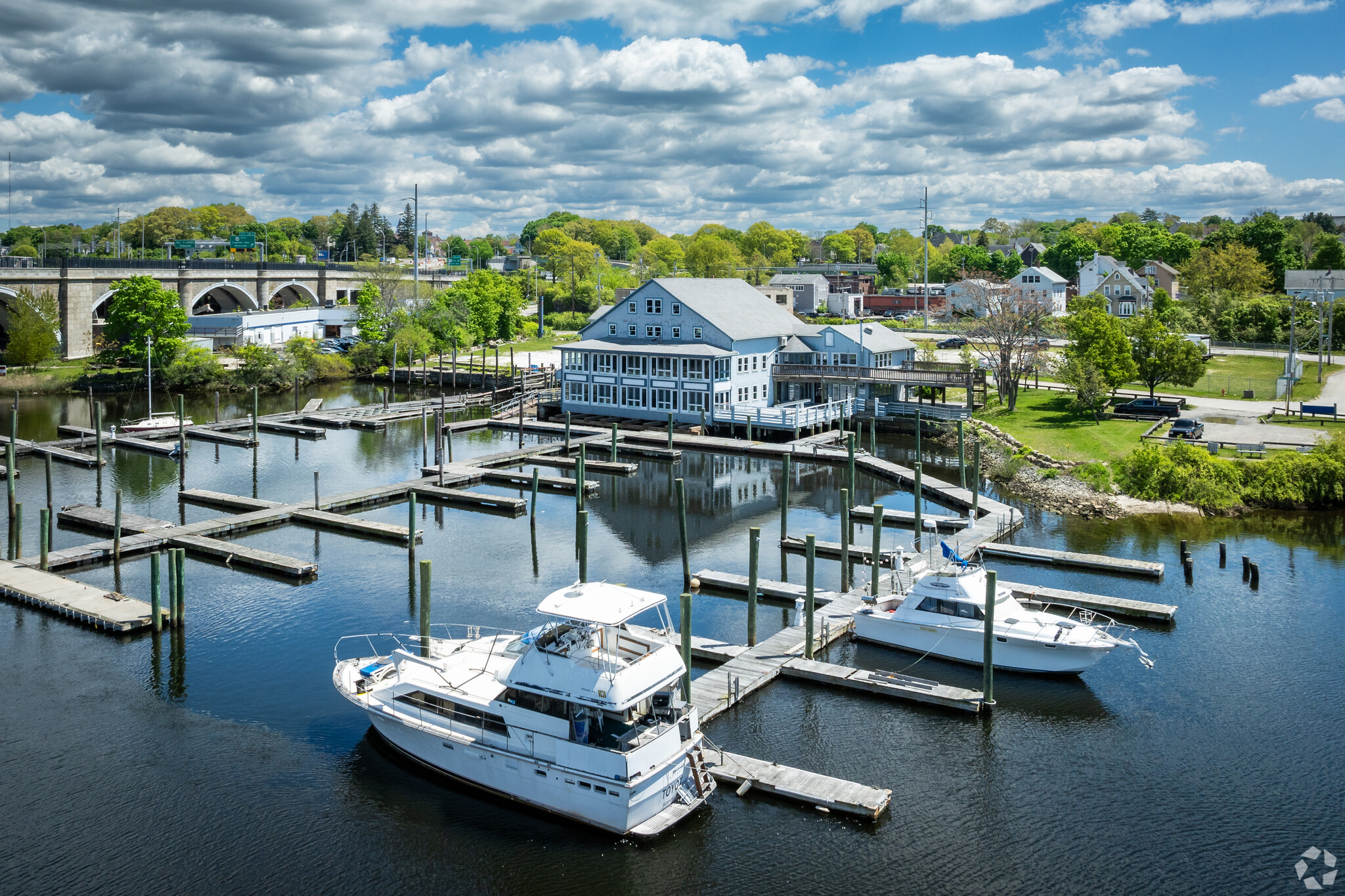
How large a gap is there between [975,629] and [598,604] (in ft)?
40.4

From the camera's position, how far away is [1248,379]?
7844 cm

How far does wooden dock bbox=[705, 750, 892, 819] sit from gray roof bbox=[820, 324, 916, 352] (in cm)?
5040

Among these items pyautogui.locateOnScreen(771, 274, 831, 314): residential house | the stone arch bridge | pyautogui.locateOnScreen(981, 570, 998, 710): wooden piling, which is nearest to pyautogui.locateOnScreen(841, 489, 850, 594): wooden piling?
pyautogui.locateOnScreen(981, 570, 998, 710): wooden piling

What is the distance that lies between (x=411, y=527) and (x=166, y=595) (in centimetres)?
903

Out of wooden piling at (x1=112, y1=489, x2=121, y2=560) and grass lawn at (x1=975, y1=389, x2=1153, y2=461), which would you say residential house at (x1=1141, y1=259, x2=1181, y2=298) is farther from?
wooden piling at (x1=112, y1=489, x2=121, y2=560)

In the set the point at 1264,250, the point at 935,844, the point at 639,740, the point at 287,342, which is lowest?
the point at 935,844

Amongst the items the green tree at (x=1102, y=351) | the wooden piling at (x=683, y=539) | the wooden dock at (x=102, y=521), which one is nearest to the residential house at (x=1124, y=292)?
the green tree at (x=1102, y=351)

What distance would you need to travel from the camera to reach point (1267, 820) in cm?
2294

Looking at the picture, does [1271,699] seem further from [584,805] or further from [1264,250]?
[1264,250]

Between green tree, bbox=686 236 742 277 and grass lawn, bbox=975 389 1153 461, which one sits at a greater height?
green tree, bbox=686 236 742 277

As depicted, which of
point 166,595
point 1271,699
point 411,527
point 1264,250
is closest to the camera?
point 1271,699

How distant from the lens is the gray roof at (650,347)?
6688cm

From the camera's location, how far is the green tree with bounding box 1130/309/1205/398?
224 ft

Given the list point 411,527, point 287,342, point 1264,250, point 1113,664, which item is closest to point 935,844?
point 1113,664
